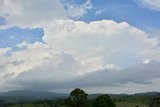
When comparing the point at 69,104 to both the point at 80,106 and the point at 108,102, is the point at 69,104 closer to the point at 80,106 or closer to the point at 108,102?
the point at 80,106

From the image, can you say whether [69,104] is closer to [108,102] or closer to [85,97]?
[85,97]

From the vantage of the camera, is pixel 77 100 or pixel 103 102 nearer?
pixel 77 100

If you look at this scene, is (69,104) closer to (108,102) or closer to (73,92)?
(73,92)

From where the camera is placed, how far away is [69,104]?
104 metres

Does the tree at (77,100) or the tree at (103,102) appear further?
the tree at (103,102)

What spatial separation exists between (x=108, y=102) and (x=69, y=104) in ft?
40.4

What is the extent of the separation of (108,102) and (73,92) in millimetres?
11602

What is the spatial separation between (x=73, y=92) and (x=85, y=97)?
4013mm

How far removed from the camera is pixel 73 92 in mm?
104625

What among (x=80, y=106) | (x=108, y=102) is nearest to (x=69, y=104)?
(x=80, y=106)

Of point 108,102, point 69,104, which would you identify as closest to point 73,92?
→ point 69,104

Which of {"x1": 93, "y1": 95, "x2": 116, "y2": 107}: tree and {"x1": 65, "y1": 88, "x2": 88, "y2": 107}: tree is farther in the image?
{"x1": 93, "y1": 95, "x2": 116, "y2": 107}: tree

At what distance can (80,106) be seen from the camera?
343ft

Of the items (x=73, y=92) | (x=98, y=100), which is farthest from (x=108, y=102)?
(x=73, y=92)
